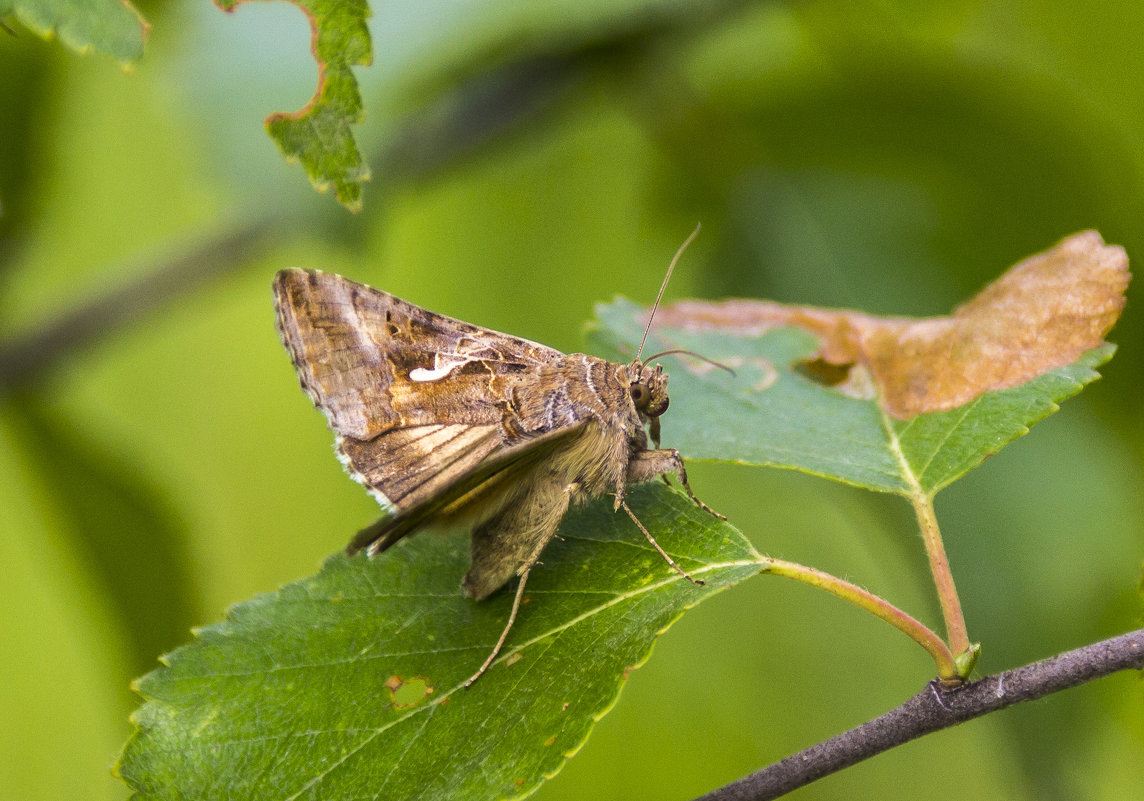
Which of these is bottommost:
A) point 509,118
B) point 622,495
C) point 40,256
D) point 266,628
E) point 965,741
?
point 965,741

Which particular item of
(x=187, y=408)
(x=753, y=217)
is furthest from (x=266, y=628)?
(x=187, y=408)

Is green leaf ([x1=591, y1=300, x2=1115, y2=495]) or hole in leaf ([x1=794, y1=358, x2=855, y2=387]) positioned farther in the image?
hole in leaf ([x1=794, y1=358, x2=855, y2=387])

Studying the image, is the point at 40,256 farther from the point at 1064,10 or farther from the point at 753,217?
the point at 1064,10

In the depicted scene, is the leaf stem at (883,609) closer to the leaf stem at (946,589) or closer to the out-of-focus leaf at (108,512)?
the leaf stem at (946,589)

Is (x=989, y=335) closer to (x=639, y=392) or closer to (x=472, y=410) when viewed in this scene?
(x=639, y=392)

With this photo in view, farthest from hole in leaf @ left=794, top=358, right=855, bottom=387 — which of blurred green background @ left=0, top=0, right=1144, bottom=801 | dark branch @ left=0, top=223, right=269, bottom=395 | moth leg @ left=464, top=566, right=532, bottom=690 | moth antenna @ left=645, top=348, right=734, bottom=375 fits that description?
dark branch @ left=0, top=223, right=269, bottom=395

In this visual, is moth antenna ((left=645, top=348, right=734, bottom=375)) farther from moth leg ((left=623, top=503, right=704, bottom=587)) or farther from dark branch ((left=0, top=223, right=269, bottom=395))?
dark branch ((left=0, top=223, right=269, bottom=395))

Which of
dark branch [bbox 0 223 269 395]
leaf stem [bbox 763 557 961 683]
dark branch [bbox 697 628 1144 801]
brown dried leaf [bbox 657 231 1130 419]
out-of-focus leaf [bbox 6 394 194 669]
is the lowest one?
dark branch [bbox 697 628 1144 801]
